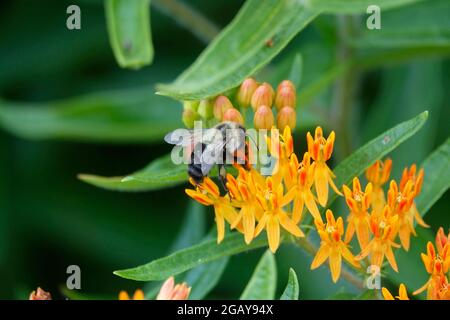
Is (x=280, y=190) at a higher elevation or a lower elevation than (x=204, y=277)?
higher

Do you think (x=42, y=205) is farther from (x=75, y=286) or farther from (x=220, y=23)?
(x=75, y=286)

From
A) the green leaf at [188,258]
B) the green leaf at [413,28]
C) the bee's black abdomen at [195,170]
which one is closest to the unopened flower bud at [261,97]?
the bee's black abdomen at [195,170]

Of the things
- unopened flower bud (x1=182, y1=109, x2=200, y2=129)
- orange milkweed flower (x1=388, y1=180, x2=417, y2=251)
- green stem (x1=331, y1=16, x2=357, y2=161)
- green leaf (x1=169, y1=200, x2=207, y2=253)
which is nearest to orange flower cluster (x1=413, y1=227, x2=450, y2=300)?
orange milkweed flower (x1=388, y1=180, x2=417, y2=251)

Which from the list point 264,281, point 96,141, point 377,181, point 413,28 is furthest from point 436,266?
point 96,141

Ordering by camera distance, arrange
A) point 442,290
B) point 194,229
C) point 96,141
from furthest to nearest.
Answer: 1. point 96,141
2. point 194,229
3. point 442,290

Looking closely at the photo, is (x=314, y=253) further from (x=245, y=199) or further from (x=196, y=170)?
(x=196, y=170)
